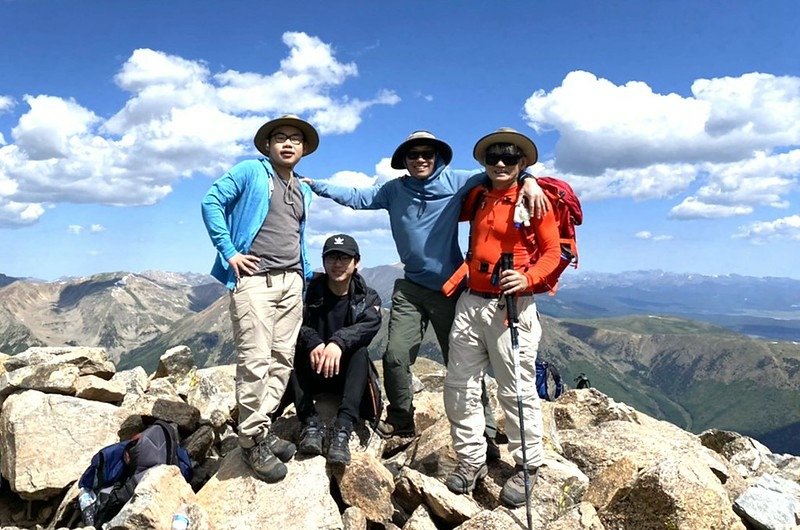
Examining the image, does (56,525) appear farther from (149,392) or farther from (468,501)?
(468,501)

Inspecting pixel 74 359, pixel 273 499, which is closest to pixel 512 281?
pixel 273 499

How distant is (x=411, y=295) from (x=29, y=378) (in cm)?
905

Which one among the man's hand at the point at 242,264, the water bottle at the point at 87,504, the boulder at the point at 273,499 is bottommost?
the water bottle at the point at 87,504

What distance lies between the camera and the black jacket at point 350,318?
30.5 ft

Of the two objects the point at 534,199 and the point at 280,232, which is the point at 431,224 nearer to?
the point at 534,199

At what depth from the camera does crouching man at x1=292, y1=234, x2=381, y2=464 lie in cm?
903

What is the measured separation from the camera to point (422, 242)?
947 cm

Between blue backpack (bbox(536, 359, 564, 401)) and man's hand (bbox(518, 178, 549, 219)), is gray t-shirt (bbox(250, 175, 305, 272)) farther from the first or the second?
blue backpack (bbox(536, 359, 564, 401))

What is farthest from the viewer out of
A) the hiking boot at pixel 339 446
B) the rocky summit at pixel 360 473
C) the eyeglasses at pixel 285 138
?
the eyeglasses at pixel 285 138

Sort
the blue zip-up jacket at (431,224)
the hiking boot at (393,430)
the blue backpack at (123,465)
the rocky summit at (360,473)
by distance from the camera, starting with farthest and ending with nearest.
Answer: the hiking boot at (393,430)
the blue zip-up jacket at (431,224)
the blue backpack at (123,465)
the rocky summit at (360,473)

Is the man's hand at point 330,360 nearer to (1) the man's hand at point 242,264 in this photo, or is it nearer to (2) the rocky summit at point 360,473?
(2) the rocky summit at point 360,473

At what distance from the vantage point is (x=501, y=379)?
821 centimetres

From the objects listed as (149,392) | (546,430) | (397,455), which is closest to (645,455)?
(546,430)

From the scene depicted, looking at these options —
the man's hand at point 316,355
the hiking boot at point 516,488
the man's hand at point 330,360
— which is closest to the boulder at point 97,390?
the man's hand at point 316,355
